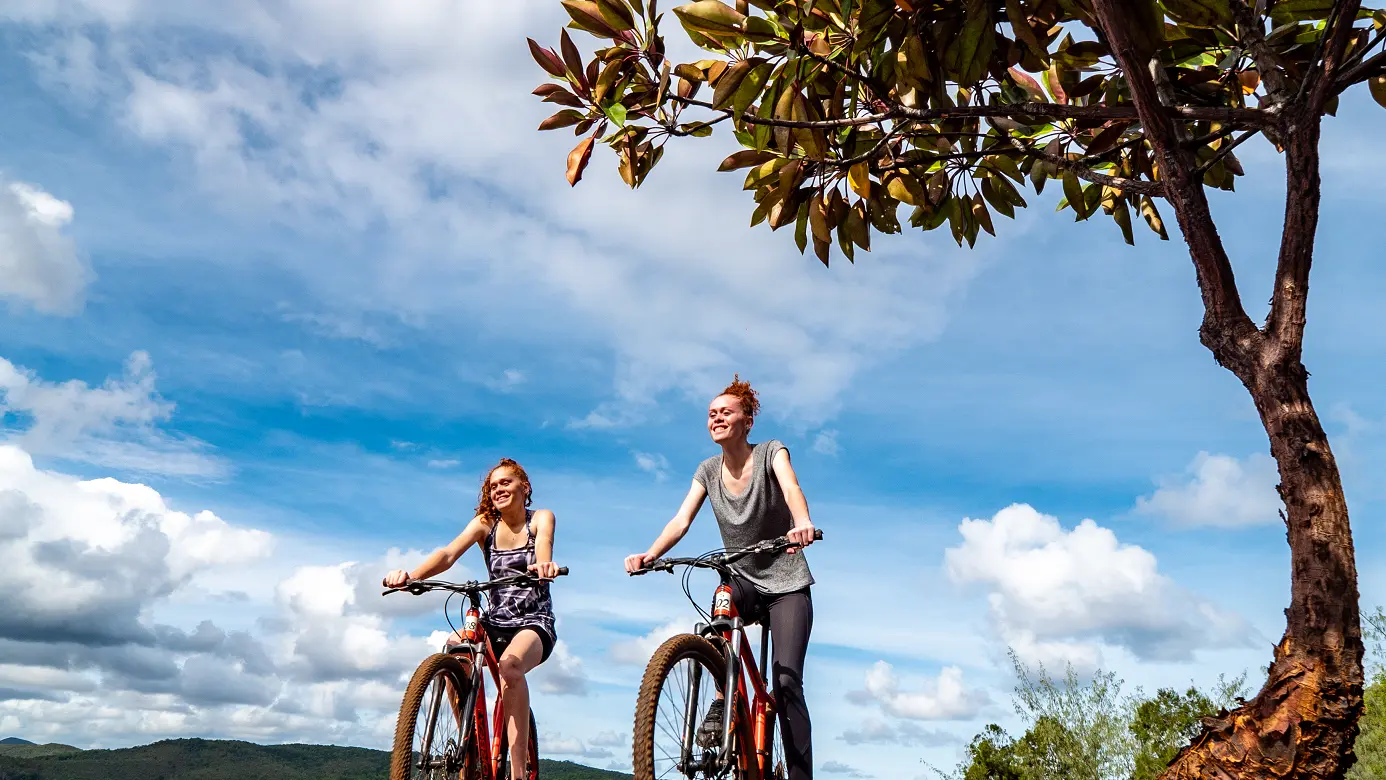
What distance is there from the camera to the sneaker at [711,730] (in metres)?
5.60

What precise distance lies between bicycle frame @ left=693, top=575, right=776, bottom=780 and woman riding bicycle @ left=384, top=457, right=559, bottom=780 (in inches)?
44.4

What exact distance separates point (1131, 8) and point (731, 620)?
3.71 meters

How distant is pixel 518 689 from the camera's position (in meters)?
6.78

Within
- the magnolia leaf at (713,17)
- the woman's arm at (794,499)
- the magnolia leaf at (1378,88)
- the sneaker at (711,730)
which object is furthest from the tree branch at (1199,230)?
the sneaker at (711,730)

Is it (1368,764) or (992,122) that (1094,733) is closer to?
(1368,764)

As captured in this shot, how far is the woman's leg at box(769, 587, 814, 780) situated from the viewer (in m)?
6.05

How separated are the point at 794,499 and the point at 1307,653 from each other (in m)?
2.59

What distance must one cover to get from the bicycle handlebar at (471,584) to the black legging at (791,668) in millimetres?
1294

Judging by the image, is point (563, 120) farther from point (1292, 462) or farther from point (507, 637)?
point (1292, 462)

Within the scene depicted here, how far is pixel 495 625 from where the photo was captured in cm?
695

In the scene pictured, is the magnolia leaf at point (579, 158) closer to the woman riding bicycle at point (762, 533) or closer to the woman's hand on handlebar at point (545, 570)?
the woman riding bicycle at point (762, 533)

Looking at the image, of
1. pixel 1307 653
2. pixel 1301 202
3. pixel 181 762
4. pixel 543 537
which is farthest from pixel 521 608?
pixel 181 762

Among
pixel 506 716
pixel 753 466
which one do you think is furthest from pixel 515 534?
pixel 753 466

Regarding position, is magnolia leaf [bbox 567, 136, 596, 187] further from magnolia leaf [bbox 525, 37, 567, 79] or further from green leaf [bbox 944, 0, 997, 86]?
green leaf [bbox 944, 0, 997, 86]
